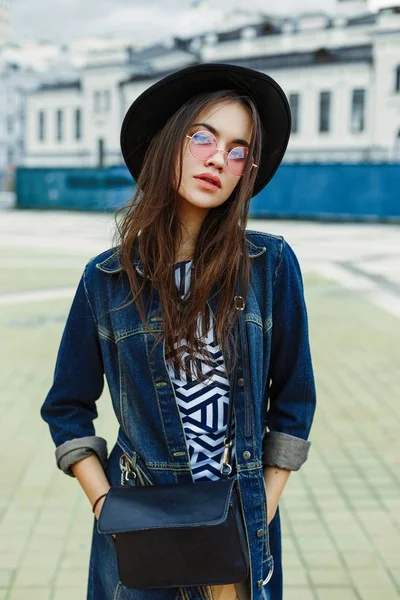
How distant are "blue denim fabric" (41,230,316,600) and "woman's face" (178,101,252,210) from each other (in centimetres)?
14

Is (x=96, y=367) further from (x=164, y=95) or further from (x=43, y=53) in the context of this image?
(x=43, y=53)

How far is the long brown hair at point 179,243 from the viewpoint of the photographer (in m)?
1.67

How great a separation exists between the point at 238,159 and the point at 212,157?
68 millimetres

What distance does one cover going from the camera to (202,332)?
1.69 meters

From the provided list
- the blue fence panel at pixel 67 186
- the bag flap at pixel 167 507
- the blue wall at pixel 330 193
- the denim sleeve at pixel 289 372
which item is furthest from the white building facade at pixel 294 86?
the bag flap at pixel 167 507

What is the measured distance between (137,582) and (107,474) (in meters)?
0.30

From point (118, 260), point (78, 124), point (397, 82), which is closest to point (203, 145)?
point (118, 260)

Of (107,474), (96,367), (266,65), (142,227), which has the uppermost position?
(266,65)

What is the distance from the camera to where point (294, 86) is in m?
52.2

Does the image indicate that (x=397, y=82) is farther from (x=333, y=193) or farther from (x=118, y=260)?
(x=118, y=260)

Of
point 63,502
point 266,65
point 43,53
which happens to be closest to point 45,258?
point 63,502

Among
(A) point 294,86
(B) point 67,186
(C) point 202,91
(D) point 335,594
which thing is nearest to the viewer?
(C) point 202,91

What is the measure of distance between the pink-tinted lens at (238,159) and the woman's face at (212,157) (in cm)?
1

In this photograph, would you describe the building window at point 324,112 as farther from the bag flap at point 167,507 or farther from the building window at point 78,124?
the bag flap at point 167,507
